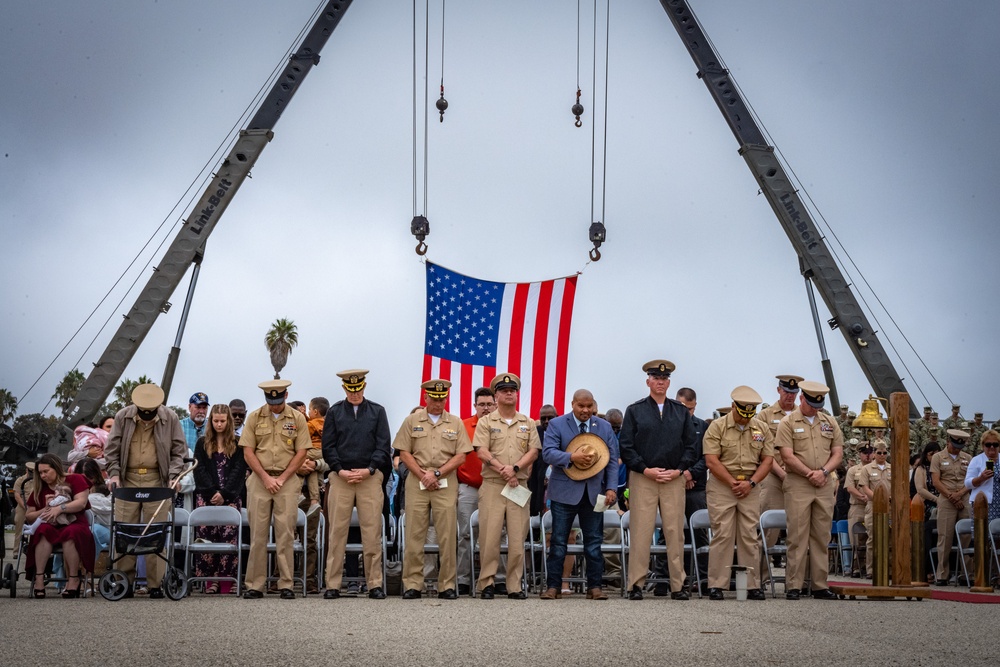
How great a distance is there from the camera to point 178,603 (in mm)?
9758

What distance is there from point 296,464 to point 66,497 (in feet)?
7.03

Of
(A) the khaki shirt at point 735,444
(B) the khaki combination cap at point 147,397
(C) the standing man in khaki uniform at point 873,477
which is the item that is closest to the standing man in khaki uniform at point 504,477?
(A) the khaki shirt at point 735,444

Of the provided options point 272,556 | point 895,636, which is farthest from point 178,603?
point 895,636

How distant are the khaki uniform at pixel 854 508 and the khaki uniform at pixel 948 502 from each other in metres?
1.65

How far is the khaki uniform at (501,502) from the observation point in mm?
11086

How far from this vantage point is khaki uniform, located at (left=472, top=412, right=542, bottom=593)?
1109cm

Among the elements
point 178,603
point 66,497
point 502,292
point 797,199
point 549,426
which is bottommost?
point 178,603

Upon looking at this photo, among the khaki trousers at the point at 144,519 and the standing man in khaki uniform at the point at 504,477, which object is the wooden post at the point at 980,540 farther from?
the khaki trousers at the point at 144,519

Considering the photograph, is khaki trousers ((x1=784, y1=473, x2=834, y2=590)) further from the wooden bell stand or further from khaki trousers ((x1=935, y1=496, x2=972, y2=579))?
khaki trousers ((x1=935, y1=496, x2=972, y2=579))

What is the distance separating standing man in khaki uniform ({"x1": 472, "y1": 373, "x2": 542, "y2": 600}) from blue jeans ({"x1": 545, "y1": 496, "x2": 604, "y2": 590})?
0.97 ft

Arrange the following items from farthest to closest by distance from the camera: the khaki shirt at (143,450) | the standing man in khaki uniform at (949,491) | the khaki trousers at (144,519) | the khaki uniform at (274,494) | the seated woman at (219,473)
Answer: the standing man in khaki uniform at (949,491) → the seated woman at (219,473) → the khaki shirt at (143,450) → the khaki uniform at (274,494) → the khaki trousers at (144,519)

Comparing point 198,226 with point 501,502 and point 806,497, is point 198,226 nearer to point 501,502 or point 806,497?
point 501,502

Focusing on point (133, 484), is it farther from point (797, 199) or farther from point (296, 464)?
point (797, 199)

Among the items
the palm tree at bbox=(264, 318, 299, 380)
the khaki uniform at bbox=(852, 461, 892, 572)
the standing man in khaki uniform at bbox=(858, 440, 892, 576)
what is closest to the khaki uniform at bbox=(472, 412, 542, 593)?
the standing man in khaki uniform at bbox=(858, 440, 892, 576)
